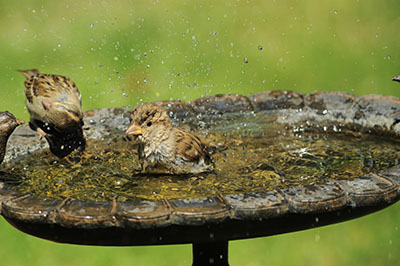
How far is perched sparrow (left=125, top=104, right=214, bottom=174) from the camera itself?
3746 millimetres

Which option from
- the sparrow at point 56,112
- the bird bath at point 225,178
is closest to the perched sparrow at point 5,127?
the bird bath at point 225,178

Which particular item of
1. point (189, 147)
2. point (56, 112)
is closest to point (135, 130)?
point (189, 147)

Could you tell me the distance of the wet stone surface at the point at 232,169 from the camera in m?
2.89

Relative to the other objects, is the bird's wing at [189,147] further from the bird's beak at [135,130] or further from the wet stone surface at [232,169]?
the bird's beak at [135,130]

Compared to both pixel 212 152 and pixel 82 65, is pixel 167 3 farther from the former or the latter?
pixel 212 152

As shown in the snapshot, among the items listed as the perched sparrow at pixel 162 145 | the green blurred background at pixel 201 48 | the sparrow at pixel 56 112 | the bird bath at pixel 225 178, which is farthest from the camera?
the green blurred background at pixel 201 48

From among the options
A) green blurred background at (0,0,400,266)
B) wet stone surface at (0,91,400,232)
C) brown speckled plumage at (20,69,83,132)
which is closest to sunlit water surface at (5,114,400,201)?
wet stone surface at (0,91,400,232)

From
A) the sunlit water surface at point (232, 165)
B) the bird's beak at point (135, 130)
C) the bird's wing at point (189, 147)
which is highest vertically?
the bird's beak at point (135, 130)

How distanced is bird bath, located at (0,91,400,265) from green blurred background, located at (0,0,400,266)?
2.87m

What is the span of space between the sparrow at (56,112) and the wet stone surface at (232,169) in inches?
3.9

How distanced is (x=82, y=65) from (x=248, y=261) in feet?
12.5

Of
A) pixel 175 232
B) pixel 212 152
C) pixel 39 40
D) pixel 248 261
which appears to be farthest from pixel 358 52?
pixel 175 232

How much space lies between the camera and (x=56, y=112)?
15.1 feet

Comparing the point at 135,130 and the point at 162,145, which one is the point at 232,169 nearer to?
the point at 162,145
